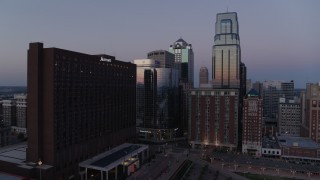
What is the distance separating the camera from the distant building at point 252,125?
16312 cm

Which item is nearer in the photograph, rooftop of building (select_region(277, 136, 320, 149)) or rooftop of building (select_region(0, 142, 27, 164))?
rooftop of building (select_region(0, 142, 27, 164))

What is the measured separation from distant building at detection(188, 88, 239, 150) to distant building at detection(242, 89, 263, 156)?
7.54 meters

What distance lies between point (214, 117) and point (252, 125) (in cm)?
2424

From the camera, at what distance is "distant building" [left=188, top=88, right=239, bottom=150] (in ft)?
569

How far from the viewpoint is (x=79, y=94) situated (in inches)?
4491

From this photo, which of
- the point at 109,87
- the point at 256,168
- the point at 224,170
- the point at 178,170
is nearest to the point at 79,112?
the point at 109,87

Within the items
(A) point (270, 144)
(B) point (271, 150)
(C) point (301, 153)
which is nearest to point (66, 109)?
(B) point (271, 150)

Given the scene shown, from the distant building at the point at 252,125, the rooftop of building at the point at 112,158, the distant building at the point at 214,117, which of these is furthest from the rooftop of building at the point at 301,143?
the rooftop of building at the point at 112,158

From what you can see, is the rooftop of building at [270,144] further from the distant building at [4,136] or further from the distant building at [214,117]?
the distant building at [4,136]

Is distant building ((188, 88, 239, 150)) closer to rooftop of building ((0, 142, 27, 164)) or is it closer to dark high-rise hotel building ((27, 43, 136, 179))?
dark high-rise hotel building ((27, 43, 136, 179))

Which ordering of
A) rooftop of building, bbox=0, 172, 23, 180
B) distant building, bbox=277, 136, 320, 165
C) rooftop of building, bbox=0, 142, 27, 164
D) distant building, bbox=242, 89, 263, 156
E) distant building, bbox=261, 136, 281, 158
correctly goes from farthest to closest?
1. distant building, bbox=242, 89, 263, 156
2. distant building, bbox=261, 136, 281, 158
3. distant building, bbox=277, 136, 320, 165
4. rooftop of building, bbox=0, 142, 27, 164
5. rooftop of building, bbox=0, 172, 23, 180

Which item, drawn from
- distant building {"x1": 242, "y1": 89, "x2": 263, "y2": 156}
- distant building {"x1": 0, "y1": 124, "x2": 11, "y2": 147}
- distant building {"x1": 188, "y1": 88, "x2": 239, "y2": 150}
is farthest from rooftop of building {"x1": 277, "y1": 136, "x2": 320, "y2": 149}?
distant building {"x1": 0, "y1": 124, "x2": 11, "y2": 147}

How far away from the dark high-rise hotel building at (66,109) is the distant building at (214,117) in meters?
64.7

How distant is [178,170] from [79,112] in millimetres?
51308
